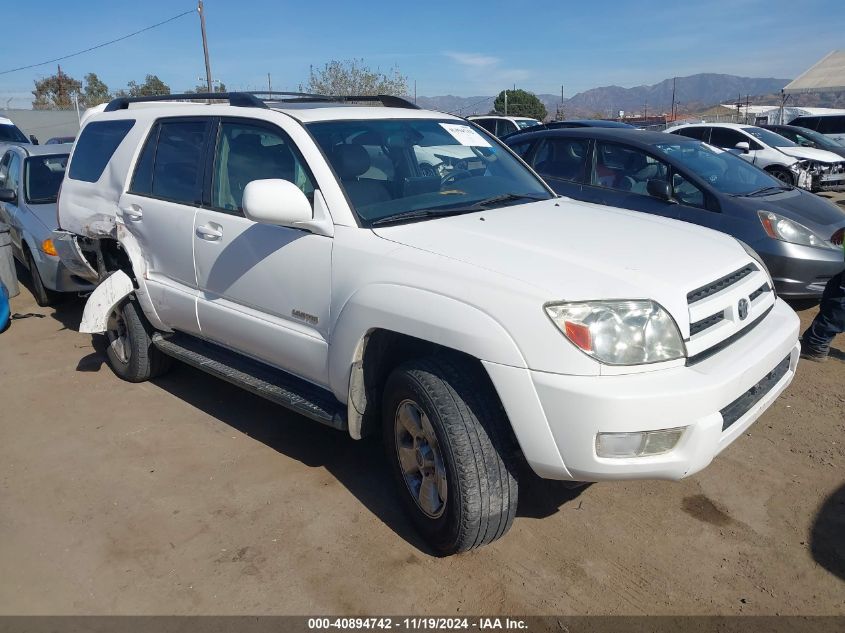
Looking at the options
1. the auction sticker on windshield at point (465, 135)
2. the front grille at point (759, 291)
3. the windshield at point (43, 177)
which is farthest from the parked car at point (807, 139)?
the windshield at point (43, 177)

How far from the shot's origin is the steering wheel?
3.64 m

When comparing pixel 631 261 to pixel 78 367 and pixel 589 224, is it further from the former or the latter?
pixel 78 367

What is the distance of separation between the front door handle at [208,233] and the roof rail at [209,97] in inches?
28.7

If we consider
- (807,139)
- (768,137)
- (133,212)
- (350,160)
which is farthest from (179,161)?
(807,139)

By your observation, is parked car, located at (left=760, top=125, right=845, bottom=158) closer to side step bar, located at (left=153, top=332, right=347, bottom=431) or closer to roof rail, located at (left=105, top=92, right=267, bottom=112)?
roof rail, located at (left=105, top=92, right=267, bottom=112)

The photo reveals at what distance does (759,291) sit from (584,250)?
99cm

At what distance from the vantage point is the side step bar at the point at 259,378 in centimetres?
330

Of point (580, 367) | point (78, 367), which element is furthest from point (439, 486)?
point (78, 367)

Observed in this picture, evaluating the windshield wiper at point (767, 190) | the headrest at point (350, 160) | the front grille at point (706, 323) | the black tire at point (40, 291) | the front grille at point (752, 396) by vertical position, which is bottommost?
the black tire at point (40, 291)

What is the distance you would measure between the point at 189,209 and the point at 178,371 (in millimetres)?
1769

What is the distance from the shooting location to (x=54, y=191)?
7535mm

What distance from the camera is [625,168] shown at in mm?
6398

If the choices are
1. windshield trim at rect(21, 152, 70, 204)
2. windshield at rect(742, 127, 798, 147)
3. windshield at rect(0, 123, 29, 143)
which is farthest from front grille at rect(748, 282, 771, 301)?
windshield at rect(0, 123, 29, 143)

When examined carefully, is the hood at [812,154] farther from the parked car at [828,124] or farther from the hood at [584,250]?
the hood at [584,250]
